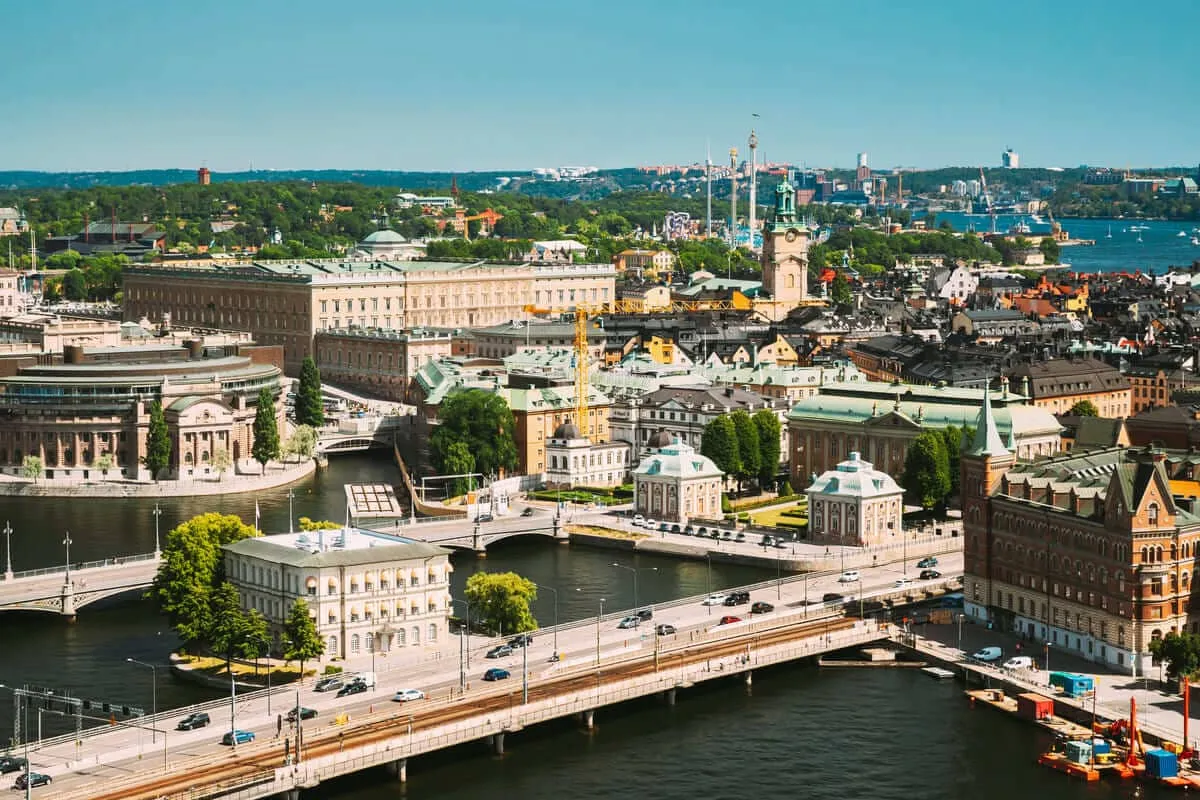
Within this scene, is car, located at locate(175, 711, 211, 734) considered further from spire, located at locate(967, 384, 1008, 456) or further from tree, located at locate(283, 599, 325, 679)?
spire, located at locate(967, 384, 1008, 456)

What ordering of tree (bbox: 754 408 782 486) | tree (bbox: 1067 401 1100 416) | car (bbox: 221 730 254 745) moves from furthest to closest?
tree (bbox: 1067 401 1100 416) → tree (bbox: 754 408 782 486) → car (bbox: 221 730 254 745)

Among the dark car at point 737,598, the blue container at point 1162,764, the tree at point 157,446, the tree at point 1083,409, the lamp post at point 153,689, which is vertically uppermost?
the tree at point 1083,409

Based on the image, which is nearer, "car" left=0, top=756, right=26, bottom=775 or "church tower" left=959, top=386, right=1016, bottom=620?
"car" left=0, top=756, right=26, bottom=775

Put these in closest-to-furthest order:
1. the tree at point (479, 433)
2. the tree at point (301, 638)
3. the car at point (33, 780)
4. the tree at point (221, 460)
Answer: the car at point (33, 780), the tree at point (301, 638), the tree at point (479, 433), the tree at point (221, 460)

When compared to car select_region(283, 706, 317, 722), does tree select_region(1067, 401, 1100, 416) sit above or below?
above

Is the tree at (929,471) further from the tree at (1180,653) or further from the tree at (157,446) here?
the tree at (157,446)

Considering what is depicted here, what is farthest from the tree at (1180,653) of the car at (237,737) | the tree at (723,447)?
the tree at (723,447)

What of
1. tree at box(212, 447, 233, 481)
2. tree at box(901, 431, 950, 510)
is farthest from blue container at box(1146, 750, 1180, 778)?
tree at box(212, 447, 233, 481)
